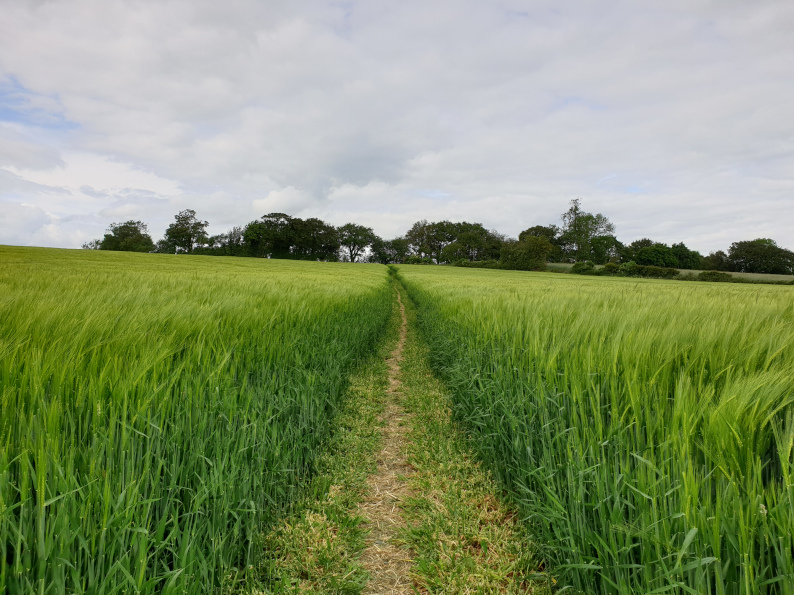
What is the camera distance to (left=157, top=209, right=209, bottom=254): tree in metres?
81.2

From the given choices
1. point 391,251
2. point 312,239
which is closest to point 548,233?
point 391,251

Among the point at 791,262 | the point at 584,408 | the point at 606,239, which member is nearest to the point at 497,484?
the point at 584,408

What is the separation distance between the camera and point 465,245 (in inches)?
3716

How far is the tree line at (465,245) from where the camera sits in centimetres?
7012

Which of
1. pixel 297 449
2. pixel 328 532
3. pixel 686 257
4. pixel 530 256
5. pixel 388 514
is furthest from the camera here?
pixel 686 257

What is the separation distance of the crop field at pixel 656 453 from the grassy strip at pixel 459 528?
0.43 ft

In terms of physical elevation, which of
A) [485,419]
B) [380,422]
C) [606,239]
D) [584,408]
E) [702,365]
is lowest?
[380,422]

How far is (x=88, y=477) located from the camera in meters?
1.20

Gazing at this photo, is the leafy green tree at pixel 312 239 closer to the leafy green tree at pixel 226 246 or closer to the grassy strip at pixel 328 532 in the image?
the leafy green tree at pixel 226 246

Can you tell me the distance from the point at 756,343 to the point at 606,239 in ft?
313

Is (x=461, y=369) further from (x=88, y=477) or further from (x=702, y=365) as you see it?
(x=88, y=477)

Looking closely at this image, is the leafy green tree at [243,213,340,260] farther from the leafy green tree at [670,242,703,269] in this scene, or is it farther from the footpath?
the leafy green tree at [670,242,703,269]

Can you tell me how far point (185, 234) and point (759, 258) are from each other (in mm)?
122843

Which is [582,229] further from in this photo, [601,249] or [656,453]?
[656,453]
